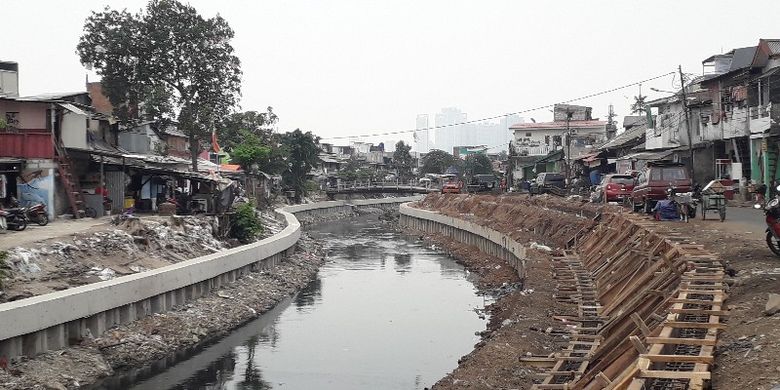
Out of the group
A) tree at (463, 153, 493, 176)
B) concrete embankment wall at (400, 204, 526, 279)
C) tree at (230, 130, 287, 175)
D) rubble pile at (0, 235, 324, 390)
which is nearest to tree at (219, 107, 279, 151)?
tree at (230, 130, 287, 175)

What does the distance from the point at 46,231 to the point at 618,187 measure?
26451 mm

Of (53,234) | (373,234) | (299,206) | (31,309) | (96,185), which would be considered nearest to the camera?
(31,309)

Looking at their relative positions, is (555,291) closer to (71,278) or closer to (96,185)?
(71,278)

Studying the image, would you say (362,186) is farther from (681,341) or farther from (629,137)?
(681,341)

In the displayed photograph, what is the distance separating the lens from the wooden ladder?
96.7 ft

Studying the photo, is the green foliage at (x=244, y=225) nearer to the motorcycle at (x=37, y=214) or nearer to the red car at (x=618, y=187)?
the motorcycle at (x=37, y=214)

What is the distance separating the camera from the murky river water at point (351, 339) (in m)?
17.8

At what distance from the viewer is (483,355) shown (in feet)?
50.8

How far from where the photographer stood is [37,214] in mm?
26578

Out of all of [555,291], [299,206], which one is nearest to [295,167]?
[299,206]

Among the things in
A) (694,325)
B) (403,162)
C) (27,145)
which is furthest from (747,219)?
(403,162)

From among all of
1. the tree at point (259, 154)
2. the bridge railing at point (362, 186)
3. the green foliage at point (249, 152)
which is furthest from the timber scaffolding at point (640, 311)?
the bridge railing at point (362, 186)

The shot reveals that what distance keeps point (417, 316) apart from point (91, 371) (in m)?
12.4

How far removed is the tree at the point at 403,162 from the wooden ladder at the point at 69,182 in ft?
296
